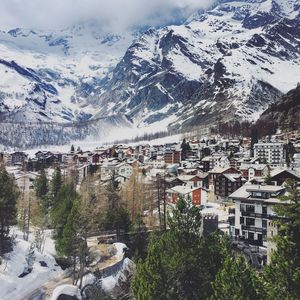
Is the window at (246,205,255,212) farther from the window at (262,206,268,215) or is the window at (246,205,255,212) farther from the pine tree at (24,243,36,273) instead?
the pine tree at (24,243,36,273)

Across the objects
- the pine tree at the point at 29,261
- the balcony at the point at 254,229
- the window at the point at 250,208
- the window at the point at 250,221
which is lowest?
the pine tree at the point at 29,261

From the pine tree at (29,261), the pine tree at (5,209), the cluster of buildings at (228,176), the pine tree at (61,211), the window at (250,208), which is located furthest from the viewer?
the pine tree at (61,211)

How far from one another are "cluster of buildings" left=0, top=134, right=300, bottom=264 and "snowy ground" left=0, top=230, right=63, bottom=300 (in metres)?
19.0

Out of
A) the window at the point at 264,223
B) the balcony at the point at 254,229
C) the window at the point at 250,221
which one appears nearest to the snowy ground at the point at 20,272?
the balcony at the point at 254,229

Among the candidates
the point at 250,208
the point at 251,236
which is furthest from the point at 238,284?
the point at 250,208

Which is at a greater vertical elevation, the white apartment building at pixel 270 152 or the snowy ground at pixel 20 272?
the white apartment building at pixel 270 152

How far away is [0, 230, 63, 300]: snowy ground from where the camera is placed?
5031 cm

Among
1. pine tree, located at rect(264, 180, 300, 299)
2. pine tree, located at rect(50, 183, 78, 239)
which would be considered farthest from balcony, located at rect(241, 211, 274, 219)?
pine tree, located at rect(264, 180, 300, 299)

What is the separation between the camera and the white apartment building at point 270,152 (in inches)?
5408

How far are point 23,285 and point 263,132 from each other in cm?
15710

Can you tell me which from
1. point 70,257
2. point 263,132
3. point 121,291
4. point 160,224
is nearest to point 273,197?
point 160,224

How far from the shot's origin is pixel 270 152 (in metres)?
141

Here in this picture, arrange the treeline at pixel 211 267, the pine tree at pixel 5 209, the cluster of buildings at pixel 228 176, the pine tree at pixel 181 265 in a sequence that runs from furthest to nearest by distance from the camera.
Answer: the cluster of buildings at pixel 228 176
the pine tree at pixel 5 209
the pine tree at pixel 181 265
the treeline at pixel 211 267

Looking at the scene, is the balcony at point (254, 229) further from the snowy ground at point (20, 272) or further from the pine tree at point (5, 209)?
the pine tree at point (5, 209)
